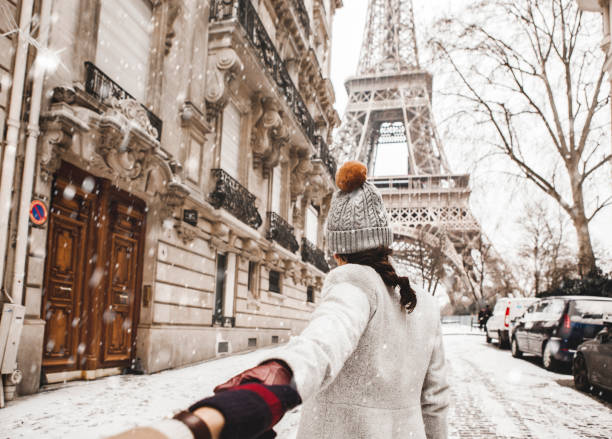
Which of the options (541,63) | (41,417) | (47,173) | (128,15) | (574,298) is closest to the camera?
(41,417)

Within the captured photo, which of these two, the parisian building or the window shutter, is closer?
the parisian building

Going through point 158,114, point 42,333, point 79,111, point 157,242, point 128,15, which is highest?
point 128,15

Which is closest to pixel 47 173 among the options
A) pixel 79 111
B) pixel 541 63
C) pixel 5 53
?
pixel 79 111

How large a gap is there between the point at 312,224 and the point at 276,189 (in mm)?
7231

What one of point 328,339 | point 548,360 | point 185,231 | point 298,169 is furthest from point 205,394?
point 298,169

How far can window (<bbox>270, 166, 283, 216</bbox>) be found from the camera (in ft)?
59.2

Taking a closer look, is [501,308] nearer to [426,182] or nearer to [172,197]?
[172,197]

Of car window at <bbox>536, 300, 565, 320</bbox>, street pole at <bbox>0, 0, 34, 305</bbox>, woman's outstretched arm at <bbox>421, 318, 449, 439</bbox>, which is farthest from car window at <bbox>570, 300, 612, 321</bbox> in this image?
woman's outstretched arm at <bbox>421, 318, 449, 439</bbox>

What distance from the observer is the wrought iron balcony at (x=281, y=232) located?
54.4 feet

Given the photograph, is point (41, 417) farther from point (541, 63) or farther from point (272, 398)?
Result: point (541, 63)

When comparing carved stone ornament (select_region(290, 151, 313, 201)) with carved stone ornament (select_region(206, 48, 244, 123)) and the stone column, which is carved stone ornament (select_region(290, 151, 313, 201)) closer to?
the stone column

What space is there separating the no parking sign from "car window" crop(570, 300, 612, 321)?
1021 centimetres

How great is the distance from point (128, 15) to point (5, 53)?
386 centimetres

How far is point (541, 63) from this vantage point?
60.7 feet
